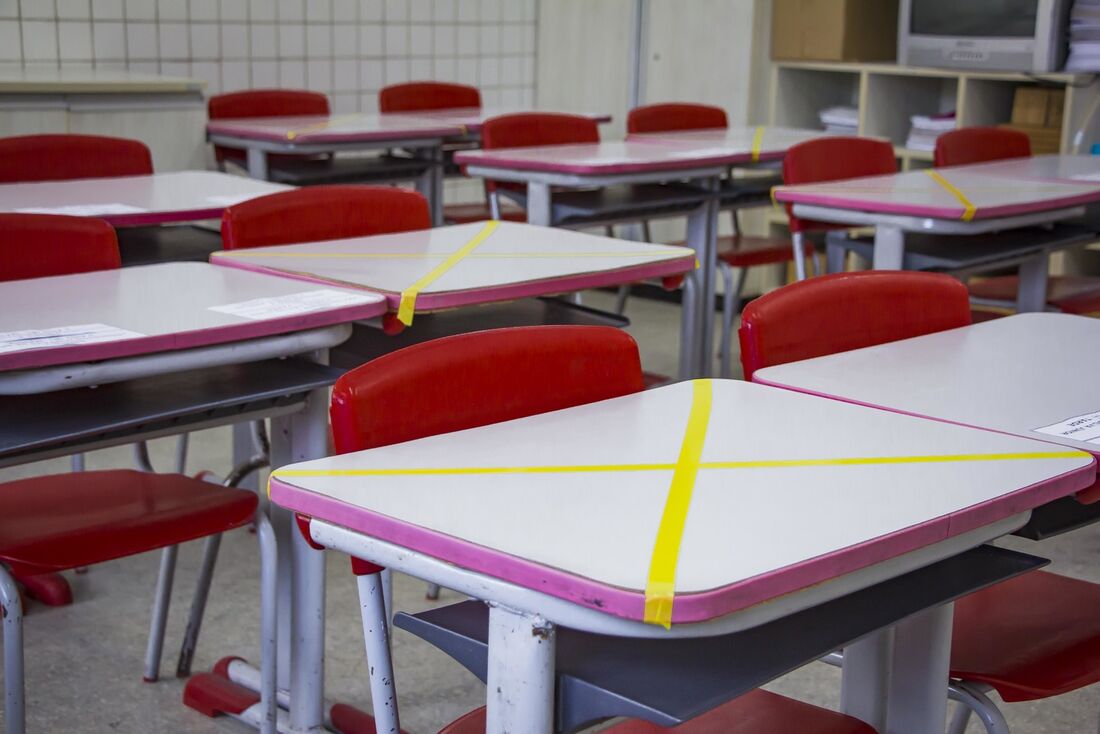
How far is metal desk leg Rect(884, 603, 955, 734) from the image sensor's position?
1.43 m

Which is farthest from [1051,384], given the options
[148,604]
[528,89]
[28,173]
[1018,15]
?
[528,89]

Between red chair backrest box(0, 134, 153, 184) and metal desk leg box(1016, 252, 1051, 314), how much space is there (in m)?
2.24

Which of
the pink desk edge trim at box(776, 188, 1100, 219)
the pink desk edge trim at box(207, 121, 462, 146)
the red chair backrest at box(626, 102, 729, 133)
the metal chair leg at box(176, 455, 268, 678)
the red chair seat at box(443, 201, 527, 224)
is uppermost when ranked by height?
the red chair backrest at box(626, 102, 729, 133)

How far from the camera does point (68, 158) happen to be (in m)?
3.39

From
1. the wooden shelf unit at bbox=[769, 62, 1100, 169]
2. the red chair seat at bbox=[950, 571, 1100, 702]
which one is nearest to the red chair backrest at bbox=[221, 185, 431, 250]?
the red chair seat at bbox=[950, 571, 1100, 702]

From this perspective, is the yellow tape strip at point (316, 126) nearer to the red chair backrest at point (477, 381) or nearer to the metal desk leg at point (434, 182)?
the metal desk leg at point (434, 182)

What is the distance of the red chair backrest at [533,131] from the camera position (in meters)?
4.02

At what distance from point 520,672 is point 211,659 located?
66.5 inches

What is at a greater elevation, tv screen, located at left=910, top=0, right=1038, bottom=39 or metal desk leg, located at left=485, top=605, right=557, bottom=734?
tv screen, located at left=910, top=0, right=1038, bottom=39

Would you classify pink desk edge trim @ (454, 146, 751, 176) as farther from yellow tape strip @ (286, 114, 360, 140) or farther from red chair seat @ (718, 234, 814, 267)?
yellow tape strip @ (286, 114, 360, 140)

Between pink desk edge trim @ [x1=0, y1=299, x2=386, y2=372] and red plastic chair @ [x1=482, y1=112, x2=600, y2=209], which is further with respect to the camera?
red plastic chair @ [x1=482, y1=112, x2=600, y2=209]

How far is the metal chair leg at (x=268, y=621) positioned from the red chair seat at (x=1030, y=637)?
0.94m

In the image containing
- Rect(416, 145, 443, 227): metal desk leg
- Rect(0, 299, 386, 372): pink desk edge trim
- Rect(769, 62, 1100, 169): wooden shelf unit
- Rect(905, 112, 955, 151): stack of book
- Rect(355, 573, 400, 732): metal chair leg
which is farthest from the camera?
Rect(905, 112, 955, 151): stack of book

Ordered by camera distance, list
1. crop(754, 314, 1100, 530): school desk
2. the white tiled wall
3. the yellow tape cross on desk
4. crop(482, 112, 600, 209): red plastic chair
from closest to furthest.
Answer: the yellow tape cross on desk, crop(754, 314, 1100, 530): school desk, crop(482, 112, 600, 209): red plastic chair, the white tiled wall
